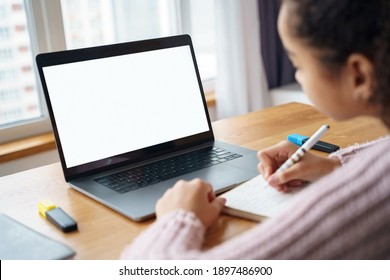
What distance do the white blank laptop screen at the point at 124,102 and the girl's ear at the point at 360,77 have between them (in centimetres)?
63

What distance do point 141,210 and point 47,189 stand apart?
276mm

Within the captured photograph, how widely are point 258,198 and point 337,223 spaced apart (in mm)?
289

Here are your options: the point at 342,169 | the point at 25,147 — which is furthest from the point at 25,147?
the point at 342,169

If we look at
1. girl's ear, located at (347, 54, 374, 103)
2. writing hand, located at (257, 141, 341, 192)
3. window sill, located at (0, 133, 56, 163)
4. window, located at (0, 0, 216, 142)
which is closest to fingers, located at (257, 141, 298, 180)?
writing hand, located at (257, 141, 341, 192)

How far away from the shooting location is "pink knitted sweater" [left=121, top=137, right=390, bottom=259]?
0.63 metres

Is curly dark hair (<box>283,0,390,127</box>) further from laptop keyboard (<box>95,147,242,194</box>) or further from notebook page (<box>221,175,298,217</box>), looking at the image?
laptop keyboard (<box>95,147,242,194</box>)

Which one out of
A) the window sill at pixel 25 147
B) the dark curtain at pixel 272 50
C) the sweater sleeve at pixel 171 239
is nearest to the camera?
the sweater sleeve at pixel 171 239

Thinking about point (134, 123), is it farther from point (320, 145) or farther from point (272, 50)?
point (272, 50)

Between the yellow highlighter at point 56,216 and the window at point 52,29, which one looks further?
the window at point 52,29

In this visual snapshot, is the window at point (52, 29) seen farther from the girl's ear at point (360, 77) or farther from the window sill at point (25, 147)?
the girl's ear at point (360, 77)

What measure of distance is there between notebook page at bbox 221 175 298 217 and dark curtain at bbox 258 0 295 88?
5.24 ft

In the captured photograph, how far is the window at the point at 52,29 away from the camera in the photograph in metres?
1.95

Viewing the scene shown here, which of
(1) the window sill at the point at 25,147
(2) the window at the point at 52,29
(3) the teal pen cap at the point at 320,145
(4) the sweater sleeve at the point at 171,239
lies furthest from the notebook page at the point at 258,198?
(2) the window at the point at 52,29

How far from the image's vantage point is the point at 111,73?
1172 millimetres
